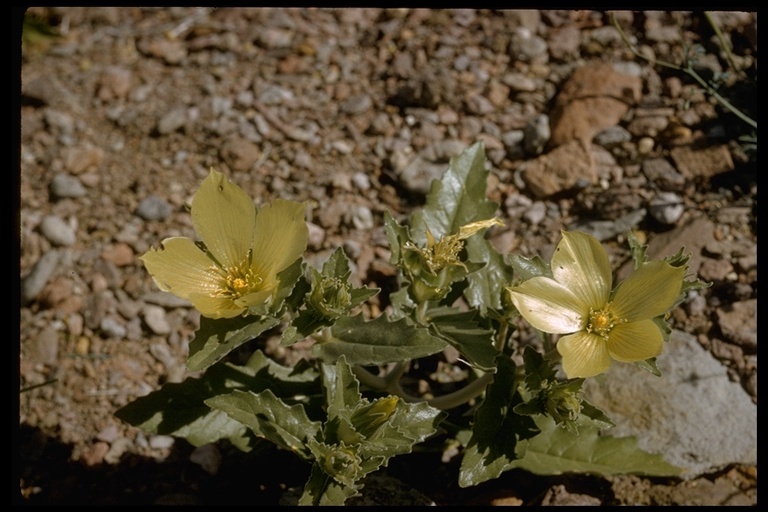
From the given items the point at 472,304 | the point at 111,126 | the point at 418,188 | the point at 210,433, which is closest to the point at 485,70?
the point at 418,188

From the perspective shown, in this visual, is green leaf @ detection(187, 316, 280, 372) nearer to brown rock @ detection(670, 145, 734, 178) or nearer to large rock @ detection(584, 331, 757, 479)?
large rock @ detection(584, 331, 757, 479)

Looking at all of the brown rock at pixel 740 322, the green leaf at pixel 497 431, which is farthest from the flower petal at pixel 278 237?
the brown rock at pixel 740 322

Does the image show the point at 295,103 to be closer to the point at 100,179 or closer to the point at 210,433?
the point at 100,179

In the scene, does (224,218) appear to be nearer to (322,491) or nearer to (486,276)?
(322,491)

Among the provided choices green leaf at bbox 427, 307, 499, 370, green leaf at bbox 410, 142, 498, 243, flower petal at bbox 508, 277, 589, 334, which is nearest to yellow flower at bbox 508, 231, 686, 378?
flower petal at bbox 508, 277, 589, 334

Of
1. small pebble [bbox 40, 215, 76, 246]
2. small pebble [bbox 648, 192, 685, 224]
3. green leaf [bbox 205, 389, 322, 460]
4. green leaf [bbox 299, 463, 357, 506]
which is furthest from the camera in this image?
small pebble [bbox 40, 215, 76, 246]

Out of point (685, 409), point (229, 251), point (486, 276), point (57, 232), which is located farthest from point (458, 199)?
point (57, 232)
